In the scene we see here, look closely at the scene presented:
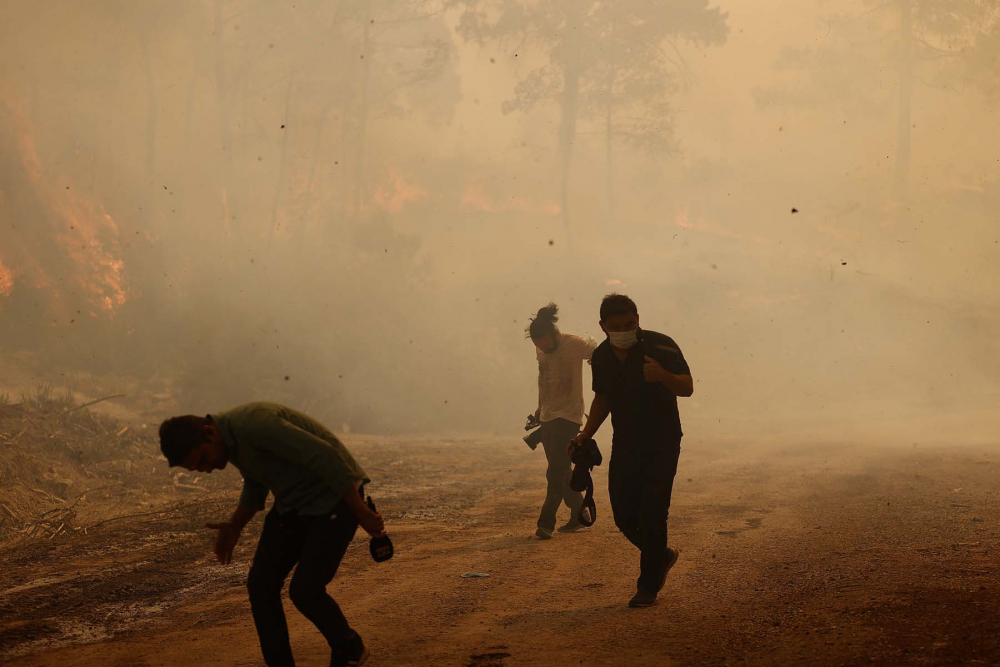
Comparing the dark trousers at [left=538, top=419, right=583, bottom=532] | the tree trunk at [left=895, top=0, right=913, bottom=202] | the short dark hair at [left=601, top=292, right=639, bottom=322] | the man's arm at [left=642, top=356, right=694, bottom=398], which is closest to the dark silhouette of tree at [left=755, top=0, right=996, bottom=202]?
the tree trunk at [left=895, top=0, right=913, bottom=202]

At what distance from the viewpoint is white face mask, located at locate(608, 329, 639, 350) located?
549cm

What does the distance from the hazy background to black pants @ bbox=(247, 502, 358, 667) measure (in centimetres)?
1656

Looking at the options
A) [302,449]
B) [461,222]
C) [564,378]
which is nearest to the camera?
[302,449]

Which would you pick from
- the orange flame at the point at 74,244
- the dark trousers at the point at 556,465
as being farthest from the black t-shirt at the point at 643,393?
the orange flame at the point at 74,244

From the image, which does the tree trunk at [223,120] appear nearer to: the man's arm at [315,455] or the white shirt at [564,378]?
the white shirt at [564,378]

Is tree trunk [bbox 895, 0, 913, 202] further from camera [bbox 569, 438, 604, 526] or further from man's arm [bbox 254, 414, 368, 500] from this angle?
man's arm [bbox 254, 414, 368, 500]

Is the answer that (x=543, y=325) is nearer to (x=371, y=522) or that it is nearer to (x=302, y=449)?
(x=371, y=522)

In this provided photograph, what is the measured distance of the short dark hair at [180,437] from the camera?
12.0ft

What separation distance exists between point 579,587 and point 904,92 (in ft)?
135

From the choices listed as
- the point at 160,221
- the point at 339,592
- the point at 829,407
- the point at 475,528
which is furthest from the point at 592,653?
the point at 160,221

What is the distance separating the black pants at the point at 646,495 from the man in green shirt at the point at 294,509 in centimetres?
204

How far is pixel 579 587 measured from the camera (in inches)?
254

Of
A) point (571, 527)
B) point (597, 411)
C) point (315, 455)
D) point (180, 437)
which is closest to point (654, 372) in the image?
point (597, 411)

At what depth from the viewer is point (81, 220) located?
29.7 meters
